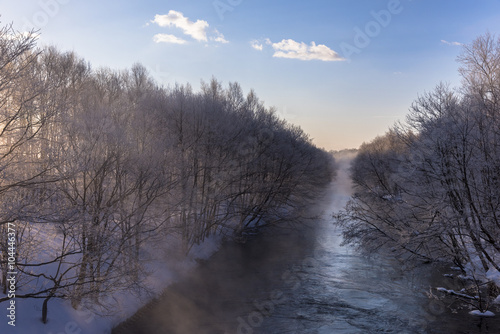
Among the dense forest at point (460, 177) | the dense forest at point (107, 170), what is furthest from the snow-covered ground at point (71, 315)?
the dense forest at point (460, 177)

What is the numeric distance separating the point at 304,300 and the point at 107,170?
955 centimetres

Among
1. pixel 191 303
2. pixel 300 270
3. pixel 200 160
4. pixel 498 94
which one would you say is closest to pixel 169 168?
pixel 200 160

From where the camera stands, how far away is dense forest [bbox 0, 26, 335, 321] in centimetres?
945

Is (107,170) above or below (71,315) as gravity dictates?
above

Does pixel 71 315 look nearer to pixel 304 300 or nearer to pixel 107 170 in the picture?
pixel 107 170

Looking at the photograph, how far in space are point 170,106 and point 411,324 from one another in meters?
16.5

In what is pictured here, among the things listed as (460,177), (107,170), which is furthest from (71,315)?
(460,177)

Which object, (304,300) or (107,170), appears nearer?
(107,170)

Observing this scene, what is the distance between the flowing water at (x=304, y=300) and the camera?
14.1 metres

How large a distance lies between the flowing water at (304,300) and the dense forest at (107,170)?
7.38ft

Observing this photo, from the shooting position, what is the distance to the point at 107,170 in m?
15.1

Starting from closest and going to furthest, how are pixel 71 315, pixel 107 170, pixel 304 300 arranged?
pixel 71 315
pixel 107 170
pixel 304 300

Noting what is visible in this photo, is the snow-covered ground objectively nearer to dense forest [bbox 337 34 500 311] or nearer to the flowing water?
the flowing water

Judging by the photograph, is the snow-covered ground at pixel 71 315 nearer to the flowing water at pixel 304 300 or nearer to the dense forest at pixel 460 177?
the flowing water at pixel 304 300
